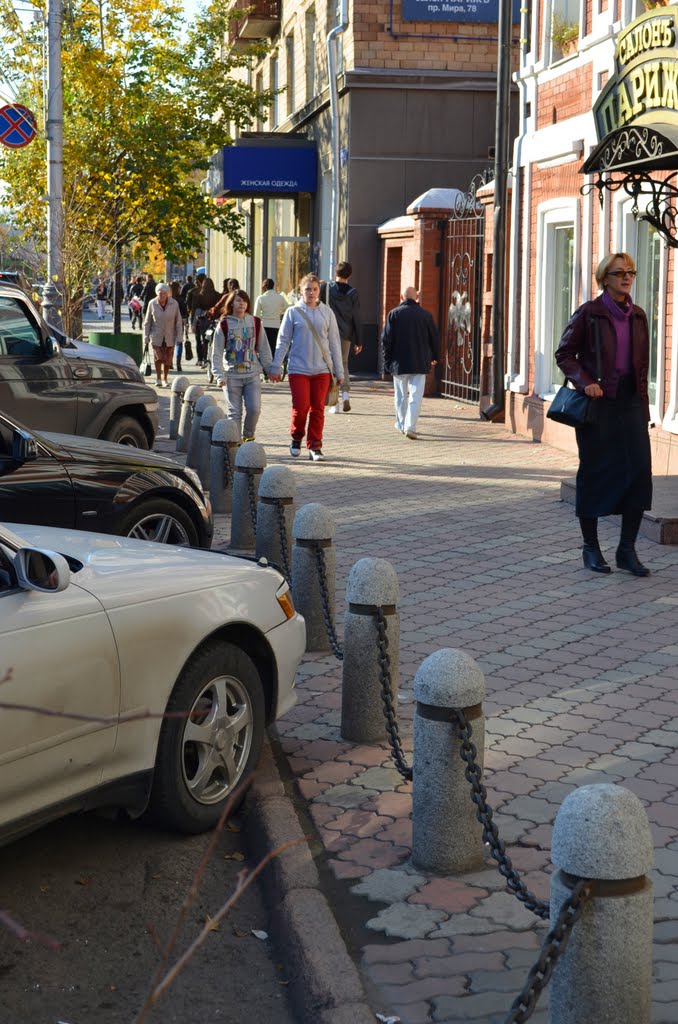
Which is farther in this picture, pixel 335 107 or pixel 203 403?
pixel 335 107

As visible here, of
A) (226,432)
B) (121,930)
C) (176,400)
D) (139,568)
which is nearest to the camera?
(121,930)

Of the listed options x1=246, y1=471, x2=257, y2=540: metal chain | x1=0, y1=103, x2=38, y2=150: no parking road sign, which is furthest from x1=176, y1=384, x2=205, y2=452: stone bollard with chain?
x1=0, y1=103, x2=38, y2=150: no parking road sign

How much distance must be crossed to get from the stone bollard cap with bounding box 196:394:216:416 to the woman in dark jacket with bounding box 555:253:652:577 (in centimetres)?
515

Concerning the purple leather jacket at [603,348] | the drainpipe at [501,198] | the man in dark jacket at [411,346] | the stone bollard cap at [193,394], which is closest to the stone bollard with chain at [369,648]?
the purple leather jacket at [603,348]

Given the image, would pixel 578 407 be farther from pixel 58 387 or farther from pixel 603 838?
pixel 603 838

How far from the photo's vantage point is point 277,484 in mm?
8586

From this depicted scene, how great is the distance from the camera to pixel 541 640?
7.82 m

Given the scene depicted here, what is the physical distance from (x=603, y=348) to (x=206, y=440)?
5.58 meters

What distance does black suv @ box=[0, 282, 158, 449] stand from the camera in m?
11.8

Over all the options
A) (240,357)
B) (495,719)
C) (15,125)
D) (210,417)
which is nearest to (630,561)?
(495,719)

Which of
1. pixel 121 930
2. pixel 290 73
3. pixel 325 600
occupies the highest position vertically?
pixel 290 73

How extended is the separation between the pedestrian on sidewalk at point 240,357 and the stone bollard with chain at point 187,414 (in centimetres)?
38

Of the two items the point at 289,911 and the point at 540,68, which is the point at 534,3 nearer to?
the point at 540,68

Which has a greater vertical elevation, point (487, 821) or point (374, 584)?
point (374, 584)
